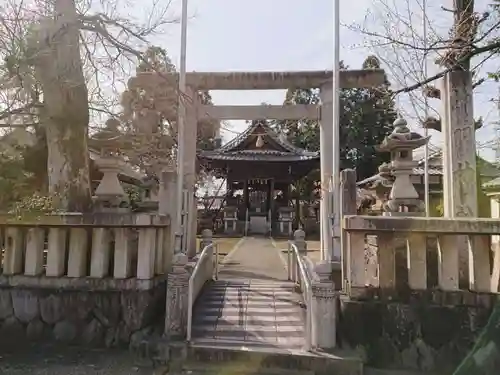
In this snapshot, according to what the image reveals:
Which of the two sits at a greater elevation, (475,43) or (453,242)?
(475,43)

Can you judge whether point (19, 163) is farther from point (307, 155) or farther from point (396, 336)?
point (307, 155)

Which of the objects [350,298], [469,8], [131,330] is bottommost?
[131,330]

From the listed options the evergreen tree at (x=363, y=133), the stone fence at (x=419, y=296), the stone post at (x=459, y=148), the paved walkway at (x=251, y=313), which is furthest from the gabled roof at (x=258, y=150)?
the stone fence at (x=419, y=296)

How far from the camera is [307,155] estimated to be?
76.1 ft

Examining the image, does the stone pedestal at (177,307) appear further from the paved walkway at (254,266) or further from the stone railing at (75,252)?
the paved walkway at (254,266)

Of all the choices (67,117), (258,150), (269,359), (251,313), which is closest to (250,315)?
(251,313)

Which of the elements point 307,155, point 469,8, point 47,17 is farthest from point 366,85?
point 307,155

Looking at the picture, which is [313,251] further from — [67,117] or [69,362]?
[69,362]

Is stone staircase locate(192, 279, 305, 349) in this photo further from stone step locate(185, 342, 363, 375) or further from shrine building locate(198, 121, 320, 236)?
shrine building locate(198, 121, 320, 236)

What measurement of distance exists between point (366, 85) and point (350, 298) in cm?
501

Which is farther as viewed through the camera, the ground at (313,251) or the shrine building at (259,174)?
the shrine building at (259,174)

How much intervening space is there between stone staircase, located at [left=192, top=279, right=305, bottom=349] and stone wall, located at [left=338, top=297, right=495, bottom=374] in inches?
33.5

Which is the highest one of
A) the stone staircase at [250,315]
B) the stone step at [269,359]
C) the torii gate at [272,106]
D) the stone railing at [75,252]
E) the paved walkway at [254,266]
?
the torii gate at [272,106]

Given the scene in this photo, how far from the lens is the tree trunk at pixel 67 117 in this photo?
6.04 meters
